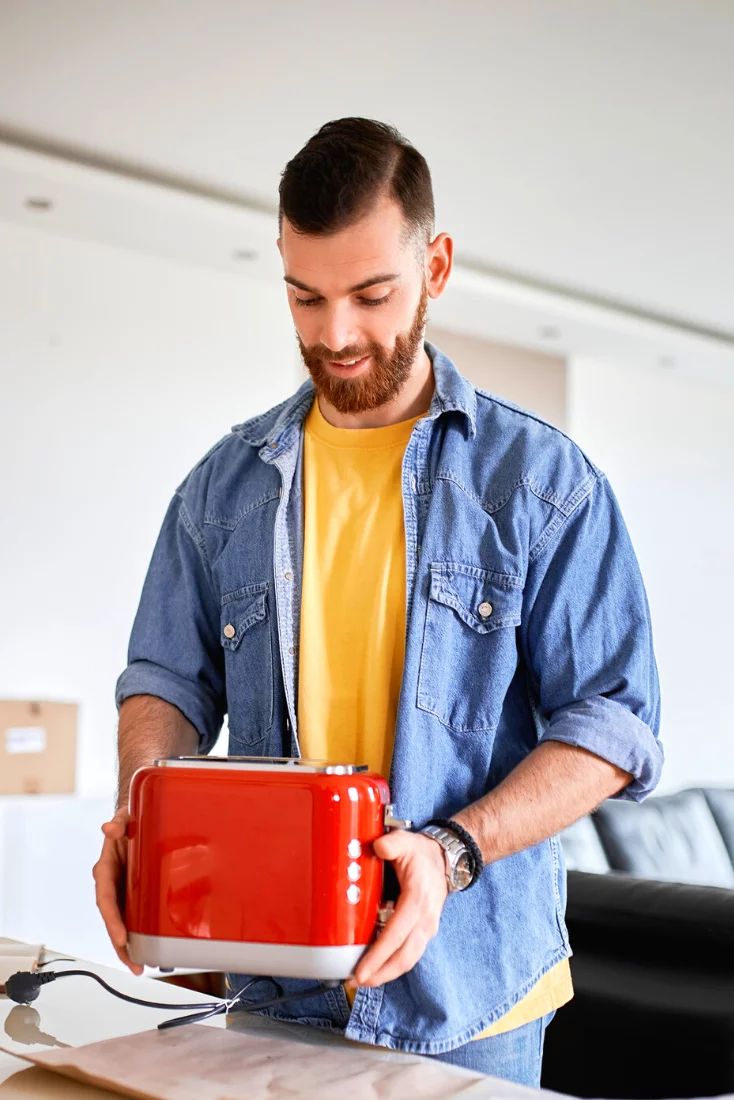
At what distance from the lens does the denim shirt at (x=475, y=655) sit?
107cm

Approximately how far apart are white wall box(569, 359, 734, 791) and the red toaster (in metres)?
5.32

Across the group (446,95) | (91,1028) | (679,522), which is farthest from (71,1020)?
(679,522)

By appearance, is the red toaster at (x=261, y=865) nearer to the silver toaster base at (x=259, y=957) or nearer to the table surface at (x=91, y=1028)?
the silver toaster base at (x=259, y=957)

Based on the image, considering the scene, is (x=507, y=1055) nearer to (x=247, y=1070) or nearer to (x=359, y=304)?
(x=247, y=1070)

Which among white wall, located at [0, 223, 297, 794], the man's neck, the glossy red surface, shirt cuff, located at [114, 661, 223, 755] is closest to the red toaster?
the glossy red surface

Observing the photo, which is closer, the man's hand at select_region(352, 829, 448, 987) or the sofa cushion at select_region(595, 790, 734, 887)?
the man's hand at select_region(352, 829, 448, 987)

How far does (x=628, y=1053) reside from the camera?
244 centimetres

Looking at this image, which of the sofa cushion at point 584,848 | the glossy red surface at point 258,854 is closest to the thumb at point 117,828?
the glossy red surface at point 258,854

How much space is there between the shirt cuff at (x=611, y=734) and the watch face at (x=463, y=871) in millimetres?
140

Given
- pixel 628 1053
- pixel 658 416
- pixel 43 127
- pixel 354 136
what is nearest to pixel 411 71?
pixel 43 127

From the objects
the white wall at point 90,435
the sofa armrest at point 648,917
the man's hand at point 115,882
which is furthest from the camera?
the white wall at point 90,435

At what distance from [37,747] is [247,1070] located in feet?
10.0

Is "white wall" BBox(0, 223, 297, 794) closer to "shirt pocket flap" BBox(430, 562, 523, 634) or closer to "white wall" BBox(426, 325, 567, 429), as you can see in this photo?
"white wall" BBox(426, 325, 567, 429)

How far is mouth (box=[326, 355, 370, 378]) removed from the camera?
1177 millimetres
